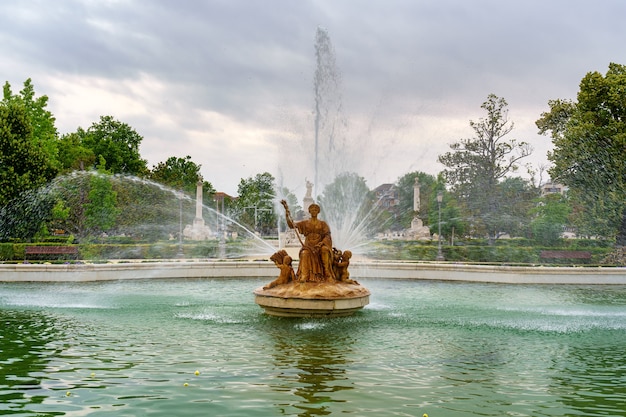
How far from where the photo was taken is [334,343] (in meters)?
10.6

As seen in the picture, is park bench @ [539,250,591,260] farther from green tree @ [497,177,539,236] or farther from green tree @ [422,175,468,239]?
green tree @ [422,175,468,239]

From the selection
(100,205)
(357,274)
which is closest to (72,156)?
(100,205)

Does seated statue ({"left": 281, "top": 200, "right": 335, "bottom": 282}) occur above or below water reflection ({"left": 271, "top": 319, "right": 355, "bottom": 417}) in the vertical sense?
above

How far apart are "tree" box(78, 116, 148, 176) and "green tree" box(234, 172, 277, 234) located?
2221 cm

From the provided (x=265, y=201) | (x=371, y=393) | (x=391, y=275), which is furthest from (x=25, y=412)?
(x=265, y=201)

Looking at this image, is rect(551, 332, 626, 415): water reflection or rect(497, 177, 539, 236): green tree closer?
rect(551, 332, 626, 415): water reflection

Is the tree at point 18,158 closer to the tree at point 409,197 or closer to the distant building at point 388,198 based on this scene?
the tree at point 409,197

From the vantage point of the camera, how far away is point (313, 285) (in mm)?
13352

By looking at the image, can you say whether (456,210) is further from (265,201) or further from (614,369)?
(265,201)

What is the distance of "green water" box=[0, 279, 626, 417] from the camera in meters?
6.95

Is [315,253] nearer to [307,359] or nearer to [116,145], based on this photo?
[307,359]

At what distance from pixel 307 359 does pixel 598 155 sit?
32.0 metres

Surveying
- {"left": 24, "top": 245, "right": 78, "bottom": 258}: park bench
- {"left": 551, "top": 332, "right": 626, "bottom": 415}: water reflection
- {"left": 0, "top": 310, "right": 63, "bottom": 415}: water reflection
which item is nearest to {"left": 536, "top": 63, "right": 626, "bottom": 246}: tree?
{"left": 551, "top": 332, "right": 626, "bottom": 415}: water reflection

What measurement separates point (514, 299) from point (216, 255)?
23088 millimetres
